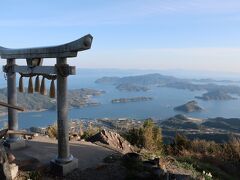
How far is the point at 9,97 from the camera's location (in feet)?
35.3

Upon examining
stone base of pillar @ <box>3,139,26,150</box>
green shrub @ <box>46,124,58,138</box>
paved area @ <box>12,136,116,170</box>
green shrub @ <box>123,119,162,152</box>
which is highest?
stone base of pillar @ <box>3,139,26,150</box>

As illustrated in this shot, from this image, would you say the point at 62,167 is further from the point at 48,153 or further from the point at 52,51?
the point at 52,51

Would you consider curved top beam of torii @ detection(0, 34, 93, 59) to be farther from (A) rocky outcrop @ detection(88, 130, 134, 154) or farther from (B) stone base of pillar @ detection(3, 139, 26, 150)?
(A) rocky outcrop @ detection(88, 130, 134, 154)

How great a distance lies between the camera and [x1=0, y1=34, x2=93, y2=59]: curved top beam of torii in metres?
8.21

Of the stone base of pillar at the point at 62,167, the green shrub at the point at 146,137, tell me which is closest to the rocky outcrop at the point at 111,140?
the green shrub at the point at 146,137

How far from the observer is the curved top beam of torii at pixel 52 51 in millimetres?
8211

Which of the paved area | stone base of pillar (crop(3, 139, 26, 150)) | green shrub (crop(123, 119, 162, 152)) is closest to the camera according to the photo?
the paved area

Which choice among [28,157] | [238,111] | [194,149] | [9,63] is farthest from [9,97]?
[238,111]

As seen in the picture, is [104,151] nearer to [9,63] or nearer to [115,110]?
[9,63]

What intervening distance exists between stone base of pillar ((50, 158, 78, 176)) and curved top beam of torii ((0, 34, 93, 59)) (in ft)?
8.94

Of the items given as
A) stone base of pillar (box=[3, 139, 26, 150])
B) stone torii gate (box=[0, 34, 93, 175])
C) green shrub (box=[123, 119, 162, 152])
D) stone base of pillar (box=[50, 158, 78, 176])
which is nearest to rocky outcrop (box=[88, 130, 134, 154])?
green shrub (box=[123, 119, 162, 152])

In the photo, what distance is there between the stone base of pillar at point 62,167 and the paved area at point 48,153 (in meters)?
0.36

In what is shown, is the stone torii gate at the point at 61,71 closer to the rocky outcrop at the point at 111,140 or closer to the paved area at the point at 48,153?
the paved area at the point at 48,153

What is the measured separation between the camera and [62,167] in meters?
8.95
